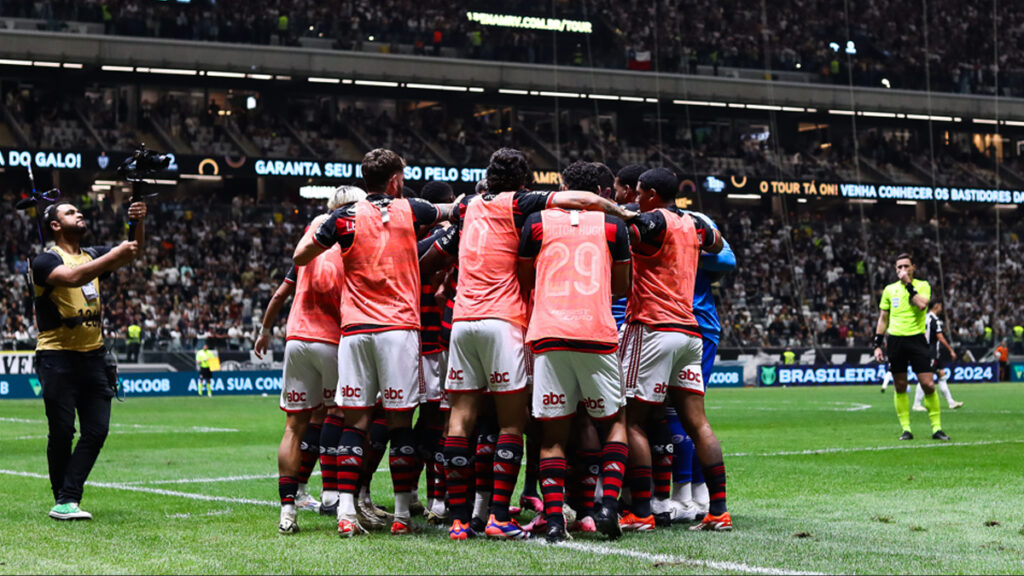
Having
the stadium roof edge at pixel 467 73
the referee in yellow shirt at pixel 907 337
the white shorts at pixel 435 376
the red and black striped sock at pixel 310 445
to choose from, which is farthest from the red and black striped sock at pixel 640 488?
the stadium roof edge at pixel 467 73

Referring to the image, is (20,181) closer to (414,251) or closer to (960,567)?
(414,251)

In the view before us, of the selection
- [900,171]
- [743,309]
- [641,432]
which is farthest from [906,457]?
[900,171]

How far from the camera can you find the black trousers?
930 centimetres

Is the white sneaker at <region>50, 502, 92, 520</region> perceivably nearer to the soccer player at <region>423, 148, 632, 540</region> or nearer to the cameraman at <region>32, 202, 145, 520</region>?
the cameraman at <region>32, 202, 145, 520</region>

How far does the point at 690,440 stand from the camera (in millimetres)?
9266

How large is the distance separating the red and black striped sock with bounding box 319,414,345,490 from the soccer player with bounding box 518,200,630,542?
1544 millimetres

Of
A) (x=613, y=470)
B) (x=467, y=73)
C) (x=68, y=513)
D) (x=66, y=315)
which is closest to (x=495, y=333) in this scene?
(x=613, y=470)

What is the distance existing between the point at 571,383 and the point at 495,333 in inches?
22.8

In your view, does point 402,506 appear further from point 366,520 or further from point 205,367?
point 205,367

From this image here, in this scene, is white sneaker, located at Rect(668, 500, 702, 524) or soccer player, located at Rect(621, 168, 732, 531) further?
white sneaker, located at Rect(668, 500, 702, 524)

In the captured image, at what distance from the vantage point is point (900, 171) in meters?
60.8

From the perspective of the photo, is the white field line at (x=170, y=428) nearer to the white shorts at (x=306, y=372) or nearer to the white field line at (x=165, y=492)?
the white field line at (x=165, y=492)

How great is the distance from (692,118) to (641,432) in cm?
5135

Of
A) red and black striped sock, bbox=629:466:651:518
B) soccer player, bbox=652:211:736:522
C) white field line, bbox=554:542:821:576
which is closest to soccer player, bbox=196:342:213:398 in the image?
soccer player, bbox=652:211:736:522
